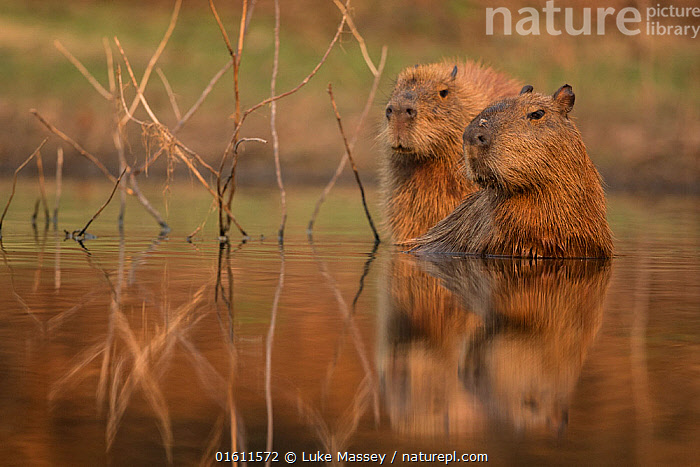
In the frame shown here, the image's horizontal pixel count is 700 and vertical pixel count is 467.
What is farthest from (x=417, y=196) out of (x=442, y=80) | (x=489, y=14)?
(x=489, y=14)

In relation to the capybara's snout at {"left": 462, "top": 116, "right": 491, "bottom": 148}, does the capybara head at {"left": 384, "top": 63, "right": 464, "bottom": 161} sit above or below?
above

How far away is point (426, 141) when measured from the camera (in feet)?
28.4

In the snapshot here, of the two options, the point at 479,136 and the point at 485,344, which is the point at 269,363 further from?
the point at 479,136

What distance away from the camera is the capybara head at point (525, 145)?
23.8ft

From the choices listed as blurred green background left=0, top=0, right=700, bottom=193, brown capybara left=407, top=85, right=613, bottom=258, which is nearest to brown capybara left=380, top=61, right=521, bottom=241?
brown capybara left=407, top=85, right=613, bottom=258

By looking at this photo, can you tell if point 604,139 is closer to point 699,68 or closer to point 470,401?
point 699,68

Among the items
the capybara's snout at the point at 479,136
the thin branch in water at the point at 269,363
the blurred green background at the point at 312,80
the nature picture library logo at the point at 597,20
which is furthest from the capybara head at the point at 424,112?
the nature picture library logo at the point at 597,20


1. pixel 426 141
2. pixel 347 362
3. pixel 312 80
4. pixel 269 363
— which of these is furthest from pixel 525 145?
pixel 312 80

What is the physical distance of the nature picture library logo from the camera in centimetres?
2604

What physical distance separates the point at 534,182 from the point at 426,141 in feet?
4.80

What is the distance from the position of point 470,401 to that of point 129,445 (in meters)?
1.02

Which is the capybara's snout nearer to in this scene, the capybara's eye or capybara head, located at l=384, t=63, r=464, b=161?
the capybara's eye

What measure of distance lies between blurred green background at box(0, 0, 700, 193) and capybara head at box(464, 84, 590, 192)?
14125 mm

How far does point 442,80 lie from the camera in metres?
8.96
